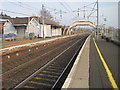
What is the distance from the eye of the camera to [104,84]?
5.35 metres

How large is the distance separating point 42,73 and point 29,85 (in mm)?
1971

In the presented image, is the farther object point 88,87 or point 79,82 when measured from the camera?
point 79,82

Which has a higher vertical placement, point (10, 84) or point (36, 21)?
point (36, 21)

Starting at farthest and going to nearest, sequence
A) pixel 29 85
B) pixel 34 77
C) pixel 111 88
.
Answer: pixel 34 77, pixel 29 85, pixel 111 88

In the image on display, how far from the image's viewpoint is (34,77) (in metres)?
7.57

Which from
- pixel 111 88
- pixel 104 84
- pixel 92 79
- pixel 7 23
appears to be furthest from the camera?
pixel 7 23

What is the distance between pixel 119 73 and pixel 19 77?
191 inches

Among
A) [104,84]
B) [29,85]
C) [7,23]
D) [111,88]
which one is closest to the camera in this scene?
[111,88]

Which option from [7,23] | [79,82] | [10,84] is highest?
[7,23]

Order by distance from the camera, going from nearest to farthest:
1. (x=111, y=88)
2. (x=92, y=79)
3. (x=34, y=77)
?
(x=111, y=88) < (x=92, y=79) < (x=34, y=77)

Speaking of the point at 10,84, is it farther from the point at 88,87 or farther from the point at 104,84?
the point at 104,84

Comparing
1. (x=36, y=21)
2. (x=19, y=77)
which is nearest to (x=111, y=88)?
(x=19, y=77)

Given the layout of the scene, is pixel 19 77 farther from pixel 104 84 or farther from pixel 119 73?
pixel 119 73

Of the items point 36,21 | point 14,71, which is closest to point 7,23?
point 36,21
